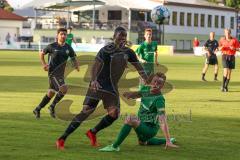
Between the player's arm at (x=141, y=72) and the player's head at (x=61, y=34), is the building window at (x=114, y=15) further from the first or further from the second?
the player's arm at (x=141, y=72)

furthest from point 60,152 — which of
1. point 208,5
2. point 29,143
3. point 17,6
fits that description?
point 17,6

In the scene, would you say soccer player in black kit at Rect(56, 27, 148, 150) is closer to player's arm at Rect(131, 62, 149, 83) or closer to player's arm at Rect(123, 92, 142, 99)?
player's arm at Rect(123, 92, 142, 99)

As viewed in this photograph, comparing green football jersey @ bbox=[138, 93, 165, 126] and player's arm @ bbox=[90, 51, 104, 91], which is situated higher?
player's arm @ bbox=[90, 51, 104, 91]

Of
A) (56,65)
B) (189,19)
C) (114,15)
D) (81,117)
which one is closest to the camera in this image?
(81,117)

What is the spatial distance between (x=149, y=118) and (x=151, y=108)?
9.1 inches

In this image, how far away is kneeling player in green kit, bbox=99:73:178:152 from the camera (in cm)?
1143

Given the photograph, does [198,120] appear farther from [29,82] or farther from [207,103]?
[29,82]

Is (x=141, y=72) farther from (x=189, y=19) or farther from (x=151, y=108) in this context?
(x=189, y=19)

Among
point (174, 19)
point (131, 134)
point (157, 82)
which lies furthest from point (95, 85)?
point (174, 19)

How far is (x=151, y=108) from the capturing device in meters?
11.7

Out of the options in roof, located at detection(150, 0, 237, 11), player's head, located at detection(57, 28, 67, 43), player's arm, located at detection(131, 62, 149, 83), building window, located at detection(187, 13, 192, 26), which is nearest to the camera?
player's arm, located at detection(131, 62, 149, 83)

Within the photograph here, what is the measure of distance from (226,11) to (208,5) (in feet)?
14.6

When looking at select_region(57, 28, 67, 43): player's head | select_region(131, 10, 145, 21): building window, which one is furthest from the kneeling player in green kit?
select_region(131, 10, 145, 21): building window

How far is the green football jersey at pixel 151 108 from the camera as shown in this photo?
11.5m
